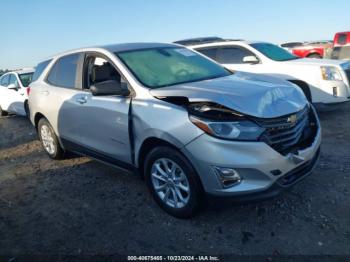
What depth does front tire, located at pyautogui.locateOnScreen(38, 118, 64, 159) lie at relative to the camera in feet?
18.1

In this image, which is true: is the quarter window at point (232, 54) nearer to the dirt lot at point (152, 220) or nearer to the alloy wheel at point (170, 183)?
the dirt lot at point (152, 220)

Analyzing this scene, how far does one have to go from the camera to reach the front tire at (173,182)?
3279 mm

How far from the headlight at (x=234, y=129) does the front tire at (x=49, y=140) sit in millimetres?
3135

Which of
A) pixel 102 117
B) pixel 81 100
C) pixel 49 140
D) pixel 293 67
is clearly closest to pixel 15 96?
pixel 49 140

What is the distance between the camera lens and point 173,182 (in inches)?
139

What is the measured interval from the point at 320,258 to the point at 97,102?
283 centimetres

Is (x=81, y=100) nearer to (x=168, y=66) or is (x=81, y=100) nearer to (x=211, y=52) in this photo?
(x=168, y=66)

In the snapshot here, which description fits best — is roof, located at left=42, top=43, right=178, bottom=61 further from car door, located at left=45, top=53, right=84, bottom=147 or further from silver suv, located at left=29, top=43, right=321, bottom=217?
car door, located at left=45, top=53, right=84, bottom=147

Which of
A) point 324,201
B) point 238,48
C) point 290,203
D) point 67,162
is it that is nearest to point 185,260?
point 290,203

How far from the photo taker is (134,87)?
12.3 feet

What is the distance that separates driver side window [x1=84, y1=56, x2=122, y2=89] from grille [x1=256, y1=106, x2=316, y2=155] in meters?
2.08

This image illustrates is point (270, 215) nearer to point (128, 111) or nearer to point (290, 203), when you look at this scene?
point (290, 203)

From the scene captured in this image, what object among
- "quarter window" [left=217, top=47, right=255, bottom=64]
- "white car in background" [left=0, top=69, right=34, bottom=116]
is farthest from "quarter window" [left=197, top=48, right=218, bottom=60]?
"white car in background" [left=0, top=69, right=34, bottom=116]

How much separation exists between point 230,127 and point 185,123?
41 centimetres
